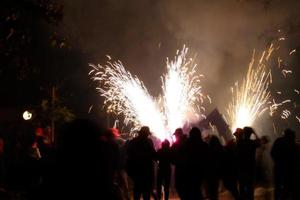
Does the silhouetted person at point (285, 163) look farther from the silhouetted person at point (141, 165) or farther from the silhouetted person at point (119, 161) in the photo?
the silhouetted person at point (119, 161)

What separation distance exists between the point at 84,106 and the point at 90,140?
44.4 meters

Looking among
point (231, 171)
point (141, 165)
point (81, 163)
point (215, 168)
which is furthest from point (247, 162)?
point (81, 163)

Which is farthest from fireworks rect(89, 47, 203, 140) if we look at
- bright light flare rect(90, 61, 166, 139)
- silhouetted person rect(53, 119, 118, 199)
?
silhouetted person rect(53, 119, 118, 199)

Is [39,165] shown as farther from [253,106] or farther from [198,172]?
[253,106]

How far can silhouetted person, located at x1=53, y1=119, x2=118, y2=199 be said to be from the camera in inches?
128

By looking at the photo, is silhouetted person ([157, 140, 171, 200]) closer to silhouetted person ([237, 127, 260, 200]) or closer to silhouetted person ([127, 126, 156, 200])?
silhouetted person ([127, 126, 156, 200])

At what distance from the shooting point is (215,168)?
10555mm

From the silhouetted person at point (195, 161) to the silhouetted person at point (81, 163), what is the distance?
5.70 metres

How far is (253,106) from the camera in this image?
21.6 m

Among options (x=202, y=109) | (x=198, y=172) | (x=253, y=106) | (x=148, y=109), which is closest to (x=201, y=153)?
(x=198, y=172)

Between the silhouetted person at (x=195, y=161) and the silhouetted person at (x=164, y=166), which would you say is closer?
the silhouetted person at (x=195, y=161)

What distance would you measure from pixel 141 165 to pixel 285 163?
9.56 ft

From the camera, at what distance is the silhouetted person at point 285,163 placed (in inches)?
421

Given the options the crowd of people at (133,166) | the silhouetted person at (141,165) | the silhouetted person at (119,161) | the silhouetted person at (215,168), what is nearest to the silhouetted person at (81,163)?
the crowd of people at (133,166)
